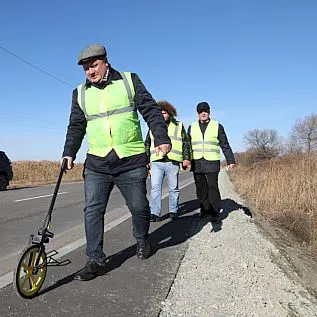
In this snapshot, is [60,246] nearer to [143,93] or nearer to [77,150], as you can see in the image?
[77,150]

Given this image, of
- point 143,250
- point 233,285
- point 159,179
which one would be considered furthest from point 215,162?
point 233,285

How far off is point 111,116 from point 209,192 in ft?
11.9

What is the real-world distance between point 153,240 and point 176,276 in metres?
1.76

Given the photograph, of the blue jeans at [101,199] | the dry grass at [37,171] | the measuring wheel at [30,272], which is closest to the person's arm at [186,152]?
the blue jeans at [101,199]

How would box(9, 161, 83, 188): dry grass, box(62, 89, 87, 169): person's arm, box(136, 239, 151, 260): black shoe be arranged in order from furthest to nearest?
box(9, 161, 83, 188): dry grass → box(136, 239, 151, 260): black shoe → box(62, 89, 87, 169): person's arm

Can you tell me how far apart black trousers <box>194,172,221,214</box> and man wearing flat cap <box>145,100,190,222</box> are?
0.47 m

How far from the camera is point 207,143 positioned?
7531 mm

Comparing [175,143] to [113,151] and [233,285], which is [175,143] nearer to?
[113,151]

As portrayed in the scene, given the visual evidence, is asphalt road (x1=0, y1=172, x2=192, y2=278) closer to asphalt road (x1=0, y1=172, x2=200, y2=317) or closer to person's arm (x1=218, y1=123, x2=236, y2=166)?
asphalt road (x1=0, y1=172, x2=200, y2=317)

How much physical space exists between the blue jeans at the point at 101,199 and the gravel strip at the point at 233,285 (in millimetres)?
774

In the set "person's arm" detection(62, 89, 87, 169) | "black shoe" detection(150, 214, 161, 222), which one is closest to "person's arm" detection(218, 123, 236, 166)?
"black shoe" detection(150, 214, 161, 222)

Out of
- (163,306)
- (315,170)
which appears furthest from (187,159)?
(315,170)

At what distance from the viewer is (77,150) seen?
4.52m

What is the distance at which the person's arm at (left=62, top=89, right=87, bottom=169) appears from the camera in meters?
4.43
